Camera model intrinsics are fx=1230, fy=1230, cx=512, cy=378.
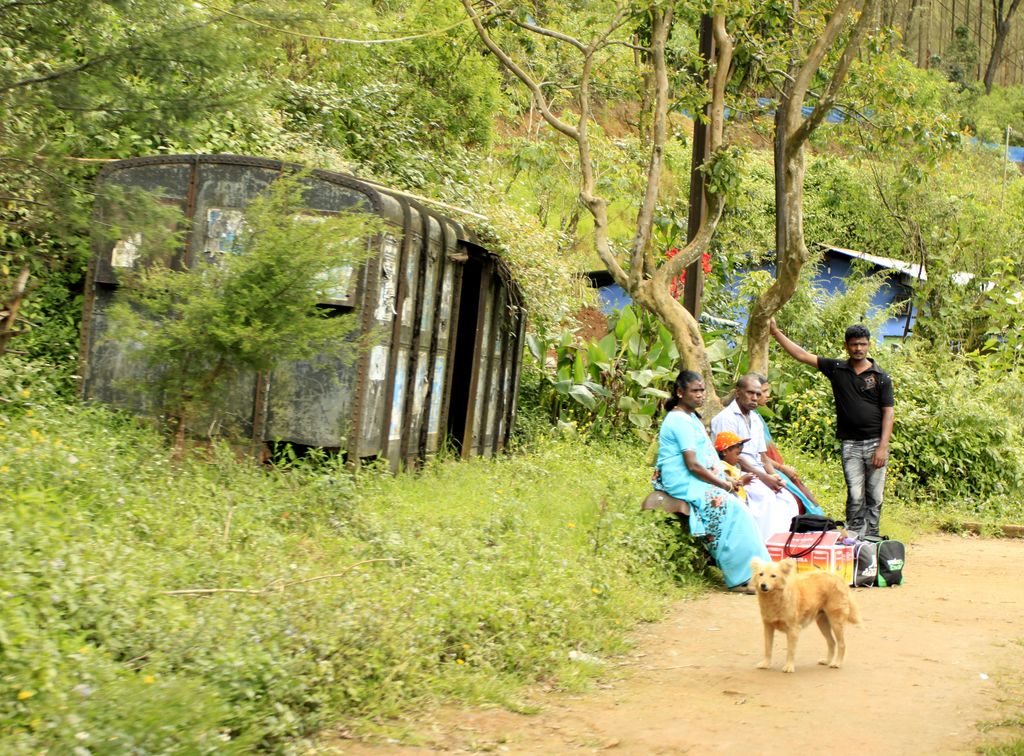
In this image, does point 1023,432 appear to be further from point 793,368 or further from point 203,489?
point 203,489

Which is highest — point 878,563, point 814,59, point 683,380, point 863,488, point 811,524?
point 814,59

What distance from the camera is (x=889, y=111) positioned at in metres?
13.6

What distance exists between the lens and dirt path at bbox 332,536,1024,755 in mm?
5273

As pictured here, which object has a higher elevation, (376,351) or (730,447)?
(376,351)

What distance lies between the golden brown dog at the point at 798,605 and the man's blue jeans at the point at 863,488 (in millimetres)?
4073

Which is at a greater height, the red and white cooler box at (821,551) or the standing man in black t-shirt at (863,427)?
the standing man in black t-shirt at (863,427)

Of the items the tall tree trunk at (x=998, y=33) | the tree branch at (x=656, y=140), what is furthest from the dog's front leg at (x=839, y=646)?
the tall tree trunk at (x=998, y=33)

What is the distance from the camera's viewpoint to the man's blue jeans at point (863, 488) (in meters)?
10.7

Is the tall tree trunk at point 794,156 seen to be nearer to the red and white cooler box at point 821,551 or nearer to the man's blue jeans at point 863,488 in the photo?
the man's blue jeans at point 863,488

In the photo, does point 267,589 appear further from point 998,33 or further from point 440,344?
point 998,33

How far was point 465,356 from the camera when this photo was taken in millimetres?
13898

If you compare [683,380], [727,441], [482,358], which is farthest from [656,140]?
[683,380]

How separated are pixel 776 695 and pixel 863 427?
16.3 feet

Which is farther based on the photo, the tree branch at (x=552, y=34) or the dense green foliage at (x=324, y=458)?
the tree branch at (x=552, y=34)
